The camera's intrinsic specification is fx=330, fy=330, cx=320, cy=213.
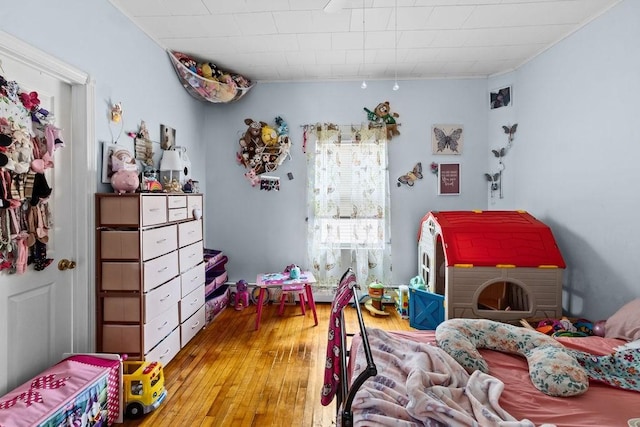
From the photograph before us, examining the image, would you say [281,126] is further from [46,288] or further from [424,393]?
[424,393]

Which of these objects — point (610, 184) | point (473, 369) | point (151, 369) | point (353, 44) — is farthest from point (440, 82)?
point (151, 369)

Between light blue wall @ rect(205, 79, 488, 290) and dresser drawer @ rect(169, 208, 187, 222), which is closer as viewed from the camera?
dresser drawer @ rect(169, 208, 187, 222)

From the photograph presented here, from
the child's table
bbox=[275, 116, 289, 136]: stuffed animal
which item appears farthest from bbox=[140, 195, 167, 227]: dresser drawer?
bbox=[275, 116, 289, 136]: stuffed animal

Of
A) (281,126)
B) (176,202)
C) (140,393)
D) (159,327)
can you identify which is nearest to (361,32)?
(281,126)

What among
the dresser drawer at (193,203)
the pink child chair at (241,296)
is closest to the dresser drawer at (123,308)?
the dresser drawer at (193,203)

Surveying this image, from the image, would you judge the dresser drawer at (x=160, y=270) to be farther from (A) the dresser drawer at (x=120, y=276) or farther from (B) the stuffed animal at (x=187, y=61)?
(B) the stuffed animal at (x=187, y=61)

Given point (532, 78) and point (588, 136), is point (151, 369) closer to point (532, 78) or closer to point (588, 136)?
point (588, 136)

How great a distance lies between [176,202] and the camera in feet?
8.78

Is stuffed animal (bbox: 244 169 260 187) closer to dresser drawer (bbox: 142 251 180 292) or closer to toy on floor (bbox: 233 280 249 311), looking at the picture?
toy on floor (bbox: 233 280 249 311)

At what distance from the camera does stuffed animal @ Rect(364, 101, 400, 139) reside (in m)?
3.83

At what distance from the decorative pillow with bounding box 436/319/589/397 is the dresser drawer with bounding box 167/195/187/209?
210cm

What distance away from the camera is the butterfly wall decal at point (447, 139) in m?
3.83

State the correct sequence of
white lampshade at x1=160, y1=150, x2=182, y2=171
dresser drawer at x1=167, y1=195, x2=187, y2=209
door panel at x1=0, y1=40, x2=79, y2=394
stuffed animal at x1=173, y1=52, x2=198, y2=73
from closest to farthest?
1. door panel at x1=0, y1=40, x2=79, y2=394
2. dresser drawer at x1=167, y1=195, x2=187, y2=209
3. white lampshade at x1=160, y1=150, x2=182, y2=171
4. stuffed animal at x1=173, y1=52, x2=198, y2=73

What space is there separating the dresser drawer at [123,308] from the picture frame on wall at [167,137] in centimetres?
144
